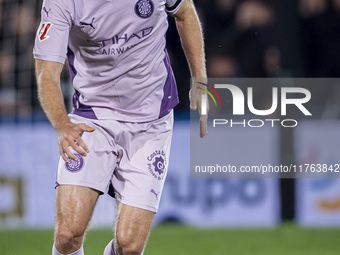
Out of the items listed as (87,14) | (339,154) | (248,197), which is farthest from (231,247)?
(87,14)

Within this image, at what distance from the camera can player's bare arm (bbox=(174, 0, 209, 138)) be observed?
13.6 ft

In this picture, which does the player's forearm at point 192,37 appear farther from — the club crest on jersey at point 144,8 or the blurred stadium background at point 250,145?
the blurred stadium background at point 250,145

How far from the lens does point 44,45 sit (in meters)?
3.50

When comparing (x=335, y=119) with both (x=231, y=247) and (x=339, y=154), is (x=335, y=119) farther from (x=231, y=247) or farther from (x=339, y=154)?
(x=231, y=247)

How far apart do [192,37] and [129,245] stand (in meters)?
1.23

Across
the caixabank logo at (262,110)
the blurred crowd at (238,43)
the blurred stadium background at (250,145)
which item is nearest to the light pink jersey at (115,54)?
the blurred stadium background at (250,145)

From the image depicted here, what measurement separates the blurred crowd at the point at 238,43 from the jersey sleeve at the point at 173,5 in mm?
3340

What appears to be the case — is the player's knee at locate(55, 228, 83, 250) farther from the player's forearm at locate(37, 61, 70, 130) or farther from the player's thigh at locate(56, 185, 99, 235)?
the player's forearm at locate(37, 61, 70, 130)

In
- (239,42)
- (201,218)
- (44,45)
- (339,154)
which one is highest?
(44,45)

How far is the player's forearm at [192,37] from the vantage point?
13.6ft

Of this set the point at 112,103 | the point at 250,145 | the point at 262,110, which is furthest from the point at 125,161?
the point at 262,110

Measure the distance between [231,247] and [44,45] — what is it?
3120mm

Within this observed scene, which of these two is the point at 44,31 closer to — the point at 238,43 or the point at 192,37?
the point at 192,37

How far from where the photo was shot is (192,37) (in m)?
4.16
